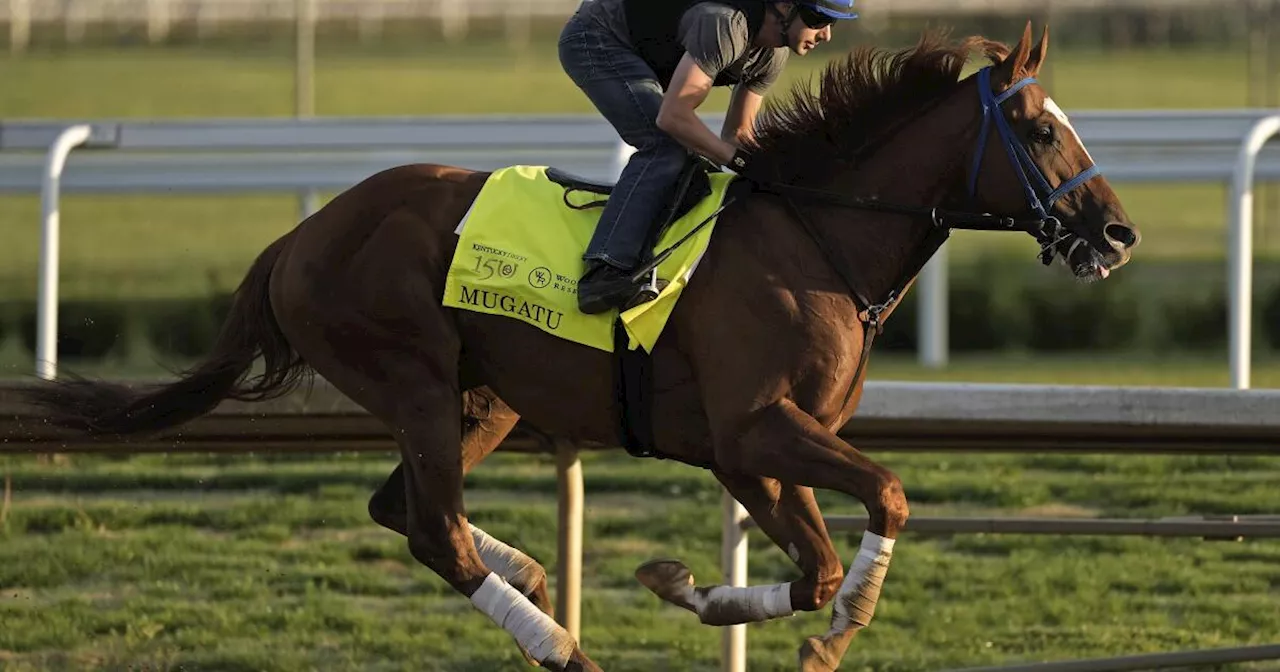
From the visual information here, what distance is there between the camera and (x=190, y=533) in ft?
23.8

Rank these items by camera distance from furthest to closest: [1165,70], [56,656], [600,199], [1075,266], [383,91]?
[1165,70]
[383,91]
[56,656]
[600,199]
[1075,266]

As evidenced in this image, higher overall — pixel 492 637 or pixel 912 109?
pixel 912 109

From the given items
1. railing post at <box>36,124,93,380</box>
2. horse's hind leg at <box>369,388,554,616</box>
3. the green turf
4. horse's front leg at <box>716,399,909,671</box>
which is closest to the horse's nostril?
horse's front leg at <box>716,399,909,671</box>

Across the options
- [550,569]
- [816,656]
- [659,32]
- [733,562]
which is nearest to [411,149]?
[550,569]

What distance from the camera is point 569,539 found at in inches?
219

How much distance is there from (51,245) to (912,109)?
2.95 m

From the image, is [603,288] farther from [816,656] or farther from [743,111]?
[816,656]

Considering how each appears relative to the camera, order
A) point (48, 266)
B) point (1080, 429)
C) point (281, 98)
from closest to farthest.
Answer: point (1080, 429) < point (48, 266) < point (281, 98)

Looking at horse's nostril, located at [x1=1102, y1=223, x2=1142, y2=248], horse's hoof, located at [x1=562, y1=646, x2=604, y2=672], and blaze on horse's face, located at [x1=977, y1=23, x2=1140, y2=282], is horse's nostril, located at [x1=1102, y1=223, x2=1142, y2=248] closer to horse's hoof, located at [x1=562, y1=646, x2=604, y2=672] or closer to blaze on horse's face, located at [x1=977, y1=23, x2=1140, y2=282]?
blaze on horse's face, located at [x1=977, y1=23, x2=1140, y2=282]

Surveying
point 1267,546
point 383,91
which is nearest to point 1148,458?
point 1267,546

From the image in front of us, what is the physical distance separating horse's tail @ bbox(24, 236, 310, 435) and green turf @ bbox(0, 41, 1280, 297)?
37.8ft

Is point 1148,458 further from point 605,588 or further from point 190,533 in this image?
point 190,533

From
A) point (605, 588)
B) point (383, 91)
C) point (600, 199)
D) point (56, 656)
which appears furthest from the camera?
point (383, 91)

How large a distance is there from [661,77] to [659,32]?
0.49 ft
